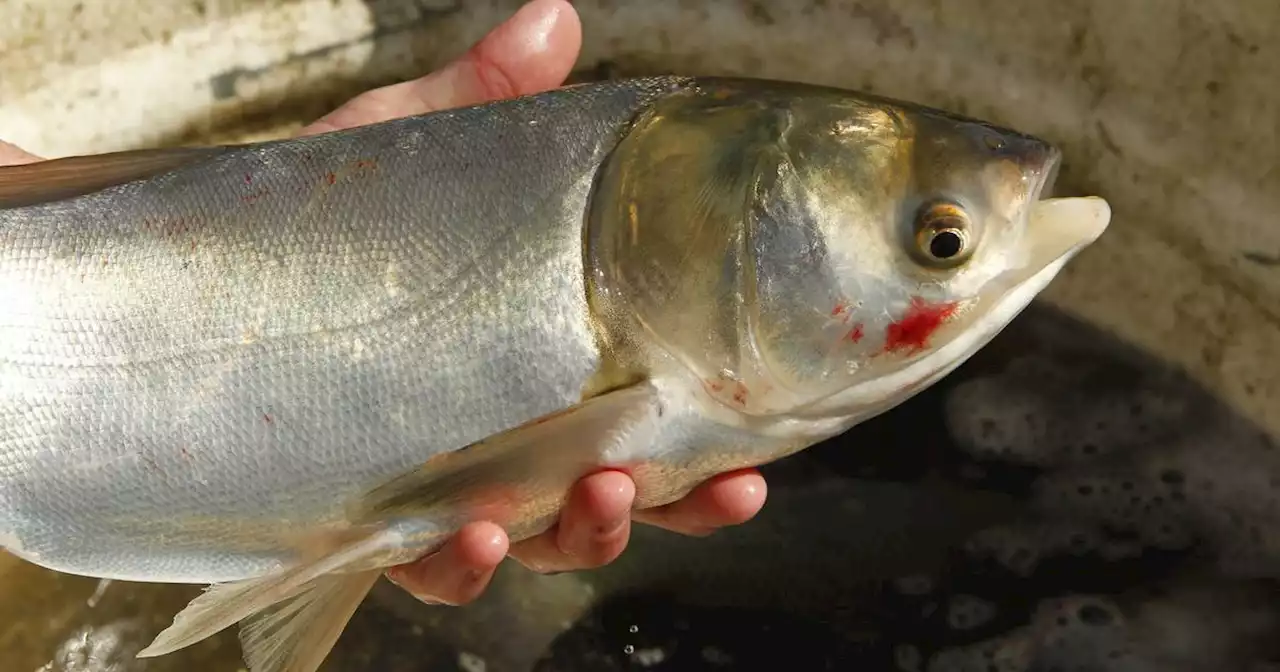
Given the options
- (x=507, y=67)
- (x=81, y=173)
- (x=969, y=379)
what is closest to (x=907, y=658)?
(x=969, y=379)

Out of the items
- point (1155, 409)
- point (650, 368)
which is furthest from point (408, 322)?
point (1155, 409)

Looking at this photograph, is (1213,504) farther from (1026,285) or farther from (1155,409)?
(1026,285)

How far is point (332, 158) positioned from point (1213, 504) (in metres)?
1.99

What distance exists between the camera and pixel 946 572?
7.55 feet

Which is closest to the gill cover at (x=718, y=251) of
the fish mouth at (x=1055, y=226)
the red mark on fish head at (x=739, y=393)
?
the red mark on fish head at (x=739, y=393)

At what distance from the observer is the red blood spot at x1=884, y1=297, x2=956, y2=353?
3.78 ft

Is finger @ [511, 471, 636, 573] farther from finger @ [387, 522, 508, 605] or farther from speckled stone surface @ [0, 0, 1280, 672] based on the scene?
speckled stone surface @ [0, 0, 1280, 672]

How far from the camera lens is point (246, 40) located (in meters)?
2.33

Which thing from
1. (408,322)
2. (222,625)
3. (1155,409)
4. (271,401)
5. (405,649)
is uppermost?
(408,322)

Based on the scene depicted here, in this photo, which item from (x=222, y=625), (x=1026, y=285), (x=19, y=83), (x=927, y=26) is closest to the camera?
(x=1026, y=285)

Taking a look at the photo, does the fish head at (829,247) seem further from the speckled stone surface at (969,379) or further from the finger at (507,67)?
the speckled stone surface at (969,379)

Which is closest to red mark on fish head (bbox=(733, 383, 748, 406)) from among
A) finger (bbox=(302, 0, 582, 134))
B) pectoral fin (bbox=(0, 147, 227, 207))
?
pectoral fin (bbox=(0, 147, 227, 207))

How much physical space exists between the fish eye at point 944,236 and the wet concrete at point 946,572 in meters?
1.34

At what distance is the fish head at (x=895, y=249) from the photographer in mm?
1153
